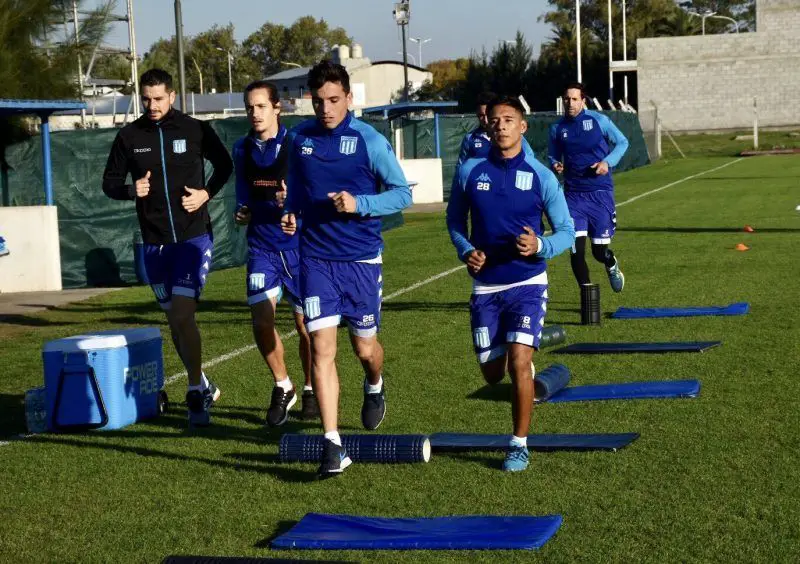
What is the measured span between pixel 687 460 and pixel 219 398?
3699mm

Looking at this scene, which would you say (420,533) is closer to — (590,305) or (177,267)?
(177,267)

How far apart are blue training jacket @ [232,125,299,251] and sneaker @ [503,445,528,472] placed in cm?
243

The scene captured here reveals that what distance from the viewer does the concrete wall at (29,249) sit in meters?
17.2

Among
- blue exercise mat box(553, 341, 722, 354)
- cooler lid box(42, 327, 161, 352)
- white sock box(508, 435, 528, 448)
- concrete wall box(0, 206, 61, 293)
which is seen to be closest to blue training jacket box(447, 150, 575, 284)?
white sock box(508, 435, 528, 448)

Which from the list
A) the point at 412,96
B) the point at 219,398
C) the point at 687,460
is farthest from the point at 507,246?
the point at 412,96

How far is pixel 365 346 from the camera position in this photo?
25.1 feet

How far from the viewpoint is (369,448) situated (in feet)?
23.6

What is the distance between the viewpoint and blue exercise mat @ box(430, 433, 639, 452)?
7.40 m

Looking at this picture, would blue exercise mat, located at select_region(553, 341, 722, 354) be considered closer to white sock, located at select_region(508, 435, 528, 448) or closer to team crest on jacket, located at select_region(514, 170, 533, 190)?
white sock, located at select_region(508, 435, 528, 448)

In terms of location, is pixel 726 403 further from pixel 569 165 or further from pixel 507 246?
pixel 569 165

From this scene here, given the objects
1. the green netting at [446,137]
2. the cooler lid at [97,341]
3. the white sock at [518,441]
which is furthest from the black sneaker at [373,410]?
the green netting at [446,137]

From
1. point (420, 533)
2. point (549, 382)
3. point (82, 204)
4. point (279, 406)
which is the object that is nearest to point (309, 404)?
point (279, 406)

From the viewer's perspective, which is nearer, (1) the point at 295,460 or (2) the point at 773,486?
(2) the point at 773,486

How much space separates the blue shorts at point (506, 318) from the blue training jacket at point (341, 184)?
72 centimetres
